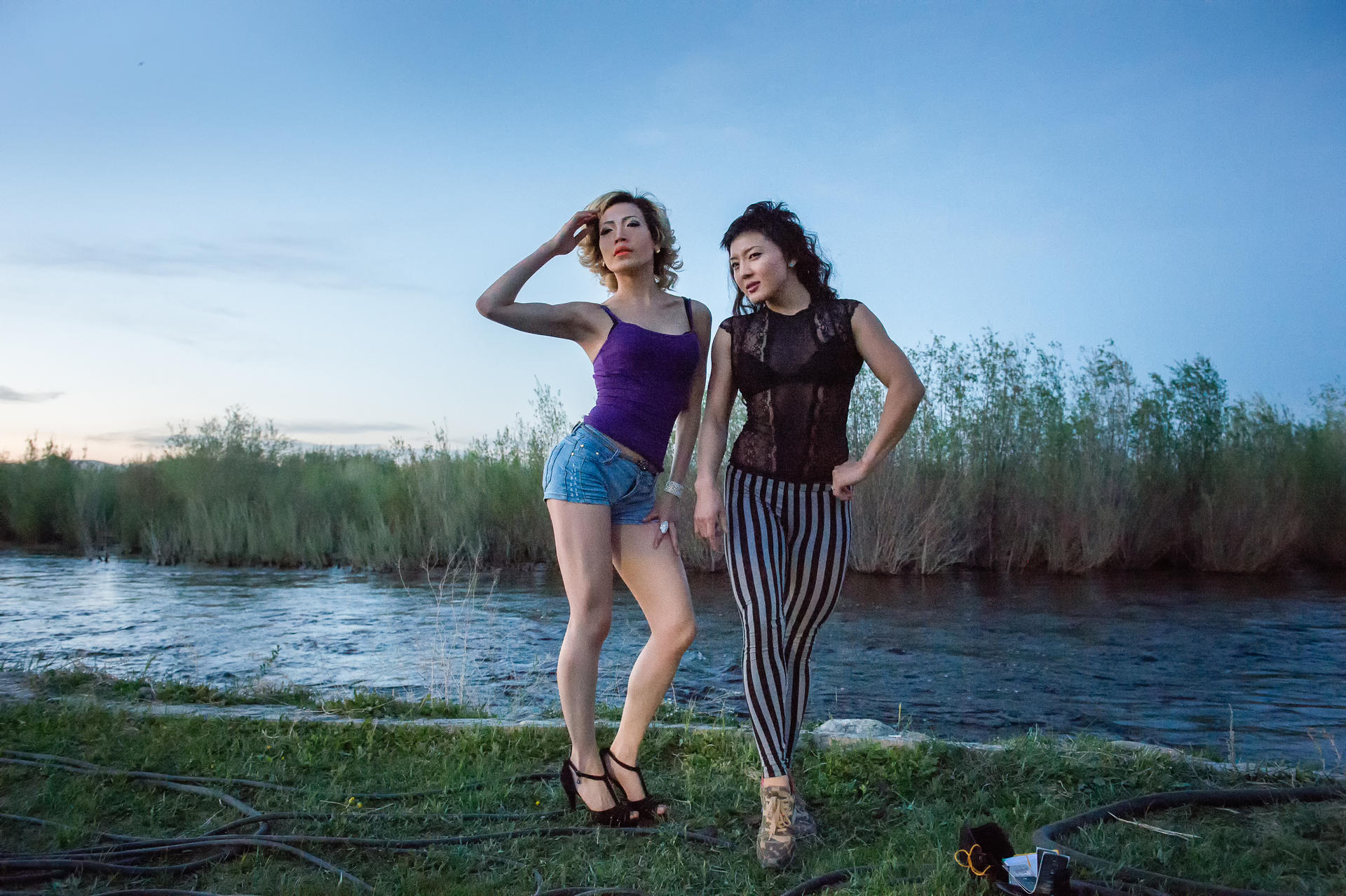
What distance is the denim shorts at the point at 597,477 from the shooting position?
10.2 feet

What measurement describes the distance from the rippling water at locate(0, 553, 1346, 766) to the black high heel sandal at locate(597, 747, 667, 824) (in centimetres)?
206

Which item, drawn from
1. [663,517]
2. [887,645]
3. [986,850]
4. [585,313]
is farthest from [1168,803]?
[887,645]

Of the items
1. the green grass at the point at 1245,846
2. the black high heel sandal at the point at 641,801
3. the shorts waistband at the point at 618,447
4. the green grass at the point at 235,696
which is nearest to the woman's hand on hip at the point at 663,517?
the shorts waistband at the point at 618,447

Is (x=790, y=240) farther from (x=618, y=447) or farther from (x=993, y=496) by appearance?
(x=993, y=496)

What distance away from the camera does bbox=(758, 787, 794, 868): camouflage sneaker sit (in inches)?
110

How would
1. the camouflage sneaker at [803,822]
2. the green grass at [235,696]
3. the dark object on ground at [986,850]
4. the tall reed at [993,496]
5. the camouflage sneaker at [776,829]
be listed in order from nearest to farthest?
the dark object on ground at [986,850], the camouflage sneaker at [776,829], the camouflage sneaker at [803,822], the green grass at [235,696], the tall reed at [993,496]

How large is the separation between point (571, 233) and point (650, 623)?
140 cm

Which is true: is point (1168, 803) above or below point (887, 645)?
above

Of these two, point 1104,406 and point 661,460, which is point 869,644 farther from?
point 1104,406

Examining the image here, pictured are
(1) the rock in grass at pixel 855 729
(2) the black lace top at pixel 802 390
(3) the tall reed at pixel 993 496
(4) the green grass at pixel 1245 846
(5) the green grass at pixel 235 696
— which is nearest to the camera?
(4) the green grass at pixel 1245 846

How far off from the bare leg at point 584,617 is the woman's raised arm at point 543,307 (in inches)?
24.3

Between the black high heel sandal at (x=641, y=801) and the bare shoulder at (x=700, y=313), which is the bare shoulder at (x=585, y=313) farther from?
the black high heel sandal at (x=641, y=801)

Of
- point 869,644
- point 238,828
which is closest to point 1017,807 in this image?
point 238,828

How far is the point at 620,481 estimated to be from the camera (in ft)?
10.4
